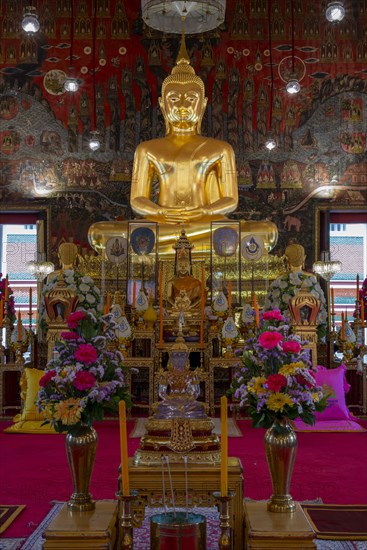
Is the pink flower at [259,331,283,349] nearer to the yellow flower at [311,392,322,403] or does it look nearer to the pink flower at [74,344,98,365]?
the yellow flower at [311,392,322,403]

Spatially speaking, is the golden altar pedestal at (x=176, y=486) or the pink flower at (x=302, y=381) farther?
the pink flower at (x=302, y=381)

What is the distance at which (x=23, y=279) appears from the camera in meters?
9.26

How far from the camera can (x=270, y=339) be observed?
8.74 feet

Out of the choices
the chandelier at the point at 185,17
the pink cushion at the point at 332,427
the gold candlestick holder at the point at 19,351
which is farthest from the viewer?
the chandelier at the point at 185,17

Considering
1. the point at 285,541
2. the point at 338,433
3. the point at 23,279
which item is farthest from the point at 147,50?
the point at 285,541

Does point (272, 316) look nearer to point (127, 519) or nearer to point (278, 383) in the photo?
point (278, 383)

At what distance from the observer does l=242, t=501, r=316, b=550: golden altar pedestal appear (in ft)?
7.61

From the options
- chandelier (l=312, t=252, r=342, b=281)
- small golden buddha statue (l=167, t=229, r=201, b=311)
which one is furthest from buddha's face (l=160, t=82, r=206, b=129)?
small golden buddha statue (l=167, t=229, r=201, b=311)

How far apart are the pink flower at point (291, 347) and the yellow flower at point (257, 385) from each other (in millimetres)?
125

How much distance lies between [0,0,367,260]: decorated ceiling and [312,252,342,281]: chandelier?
86 cm

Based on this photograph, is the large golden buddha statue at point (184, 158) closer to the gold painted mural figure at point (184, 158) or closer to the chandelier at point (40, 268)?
the gold painted mural figure at point (184, 158)

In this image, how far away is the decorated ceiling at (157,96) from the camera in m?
9.03

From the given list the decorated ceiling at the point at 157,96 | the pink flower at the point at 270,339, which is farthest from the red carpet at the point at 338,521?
the decorated ceiling at the point at 157,96

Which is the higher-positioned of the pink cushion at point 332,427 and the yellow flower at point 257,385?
the yellow flower at point 257,385
